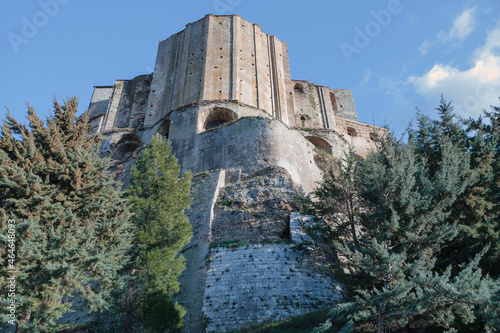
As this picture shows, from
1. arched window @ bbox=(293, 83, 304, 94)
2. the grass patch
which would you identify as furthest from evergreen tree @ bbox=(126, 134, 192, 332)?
arched window @ bbox=(293, 83, 304, 94)

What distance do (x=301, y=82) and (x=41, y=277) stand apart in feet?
97.4

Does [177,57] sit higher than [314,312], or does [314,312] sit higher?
[177,57]

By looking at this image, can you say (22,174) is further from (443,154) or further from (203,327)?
(443,154)

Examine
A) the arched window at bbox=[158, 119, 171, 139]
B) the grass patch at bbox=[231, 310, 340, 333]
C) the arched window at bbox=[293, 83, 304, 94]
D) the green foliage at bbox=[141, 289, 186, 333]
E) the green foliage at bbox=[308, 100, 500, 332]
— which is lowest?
the grass patch at bbox=[231, 310, 340, 333]

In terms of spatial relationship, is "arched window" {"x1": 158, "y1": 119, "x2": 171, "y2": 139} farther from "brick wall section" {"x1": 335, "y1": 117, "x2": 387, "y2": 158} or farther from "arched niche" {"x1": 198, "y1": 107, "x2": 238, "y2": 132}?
"brick wall section" {"x1": 335, "y1": 117, "x2": 387, "y2": 158}

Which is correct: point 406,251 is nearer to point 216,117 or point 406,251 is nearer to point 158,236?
point 158,236

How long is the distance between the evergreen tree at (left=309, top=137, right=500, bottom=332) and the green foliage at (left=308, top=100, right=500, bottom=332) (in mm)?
22

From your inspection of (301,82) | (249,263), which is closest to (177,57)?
(301,82)

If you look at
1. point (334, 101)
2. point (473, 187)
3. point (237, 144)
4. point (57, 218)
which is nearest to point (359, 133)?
point (334, 101)

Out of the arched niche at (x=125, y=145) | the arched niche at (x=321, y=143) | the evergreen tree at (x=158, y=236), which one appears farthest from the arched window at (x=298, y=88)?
the evergreen tree at (x=158, y=236)

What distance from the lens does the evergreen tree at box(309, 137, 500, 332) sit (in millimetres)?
9375

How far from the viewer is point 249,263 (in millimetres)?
15250

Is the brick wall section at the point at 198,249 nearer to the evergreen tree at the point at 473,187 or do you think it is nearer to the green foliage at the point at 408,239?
the green foliage at the point at 408,239

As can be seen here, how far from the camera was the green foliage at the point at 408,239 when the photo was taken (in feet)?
30.9
